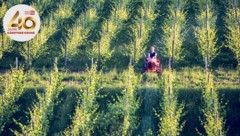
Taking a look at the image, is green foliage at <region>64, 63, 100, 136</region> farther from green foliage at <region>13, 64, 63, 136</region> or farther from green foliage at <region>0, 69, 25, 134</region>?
green foliage at <region>0, 69, 25, 134</region>

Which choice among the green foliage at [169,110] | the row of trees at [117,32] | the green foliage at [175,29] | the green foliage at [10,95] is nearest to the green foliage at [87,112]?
the green foliage at [10,95]

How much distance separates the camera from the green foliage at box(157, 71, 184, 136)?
18797 millimetres

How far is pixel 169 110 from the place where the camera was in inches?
767

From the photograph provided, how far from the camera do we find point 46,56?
3027cm

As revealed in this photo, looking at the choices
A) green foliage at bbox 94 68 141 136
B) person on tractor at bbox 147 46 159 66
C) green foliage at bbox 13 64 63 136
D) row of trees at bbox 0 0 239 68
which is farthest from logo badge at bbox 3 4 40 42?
person on tractor at bbox 147 46 159 66

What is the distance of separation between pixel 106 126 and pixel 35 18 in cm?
766

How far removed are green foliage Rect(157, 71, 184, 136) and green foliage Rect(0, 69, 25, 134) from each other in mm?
8331

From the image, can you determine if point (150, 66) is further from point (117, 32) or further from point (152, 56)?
point (117, 32)

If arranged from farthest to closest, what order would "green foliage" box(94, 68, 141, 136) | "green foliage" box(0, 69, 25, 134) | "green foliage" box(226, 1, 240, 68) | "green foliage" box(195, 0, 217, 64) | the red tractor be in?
"green foliage" box(195, 0, 217, 64)
"green foliage" box(226, 1, 240, 68)
the red tractor
"green foliage" box(0, 69, 25, 134)
"green foliage" box(94, 68, 141, 136)

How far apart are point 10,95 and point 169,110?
916 cm

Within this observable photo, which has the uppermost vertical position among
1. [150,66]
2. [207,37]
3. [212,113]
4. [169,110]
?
[207,37]

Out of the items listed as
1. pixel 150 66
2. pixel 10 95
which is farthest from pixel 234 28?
pixel 10 95

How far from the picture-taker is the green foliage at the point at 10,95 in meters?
21.2

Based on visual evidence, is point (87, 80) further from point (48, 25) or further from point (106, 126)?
point (48, 25)
